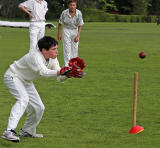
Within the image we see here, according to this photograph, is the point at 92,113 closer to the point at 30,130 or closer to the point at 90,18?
the point at 30,130

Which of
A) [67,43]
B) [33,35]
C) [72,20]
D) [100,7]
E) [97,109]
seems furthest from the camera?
[100,7]

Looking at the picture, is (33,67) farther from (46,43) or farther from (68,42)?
(68,42)

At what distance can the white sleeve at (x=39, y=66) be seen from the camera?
6920 mm

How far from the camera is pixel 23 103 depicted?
7.25m

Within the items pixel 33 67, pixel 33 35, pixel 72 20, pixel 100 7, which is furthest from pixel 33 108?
pixel 100 7

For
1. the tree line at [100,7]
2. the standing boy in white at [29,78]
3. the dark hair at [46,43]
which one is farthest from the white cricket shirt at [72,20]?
the tree line at [100,7]

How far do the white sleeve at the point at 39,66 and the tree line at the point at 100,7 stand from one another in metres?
79.0

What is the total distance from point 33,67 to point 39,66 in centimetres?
14

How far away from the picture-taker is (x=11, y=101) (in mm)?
10891

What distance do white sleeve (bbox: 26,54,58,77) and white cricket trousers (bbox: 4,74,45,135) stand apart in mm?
363

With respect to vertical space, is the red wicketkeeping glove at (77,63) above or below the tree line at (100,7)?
above

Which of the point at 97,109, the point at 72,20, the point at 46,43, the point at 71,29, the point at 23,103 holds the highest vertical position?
the point at 46,43

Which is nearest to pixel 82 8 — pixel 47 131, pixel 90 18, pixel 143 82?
pixel 90 18

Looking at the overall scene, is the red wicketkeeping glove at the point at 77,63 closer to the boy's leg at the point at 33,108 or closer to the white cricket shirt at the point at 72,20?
the boy's leg at the point at 33,108
